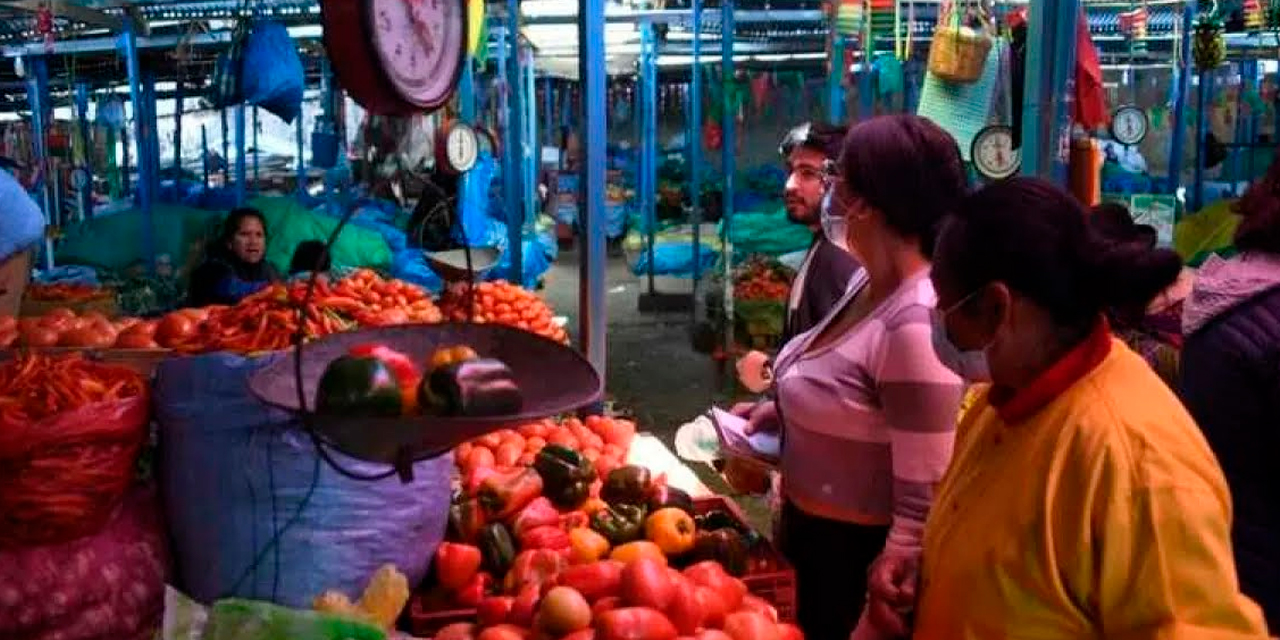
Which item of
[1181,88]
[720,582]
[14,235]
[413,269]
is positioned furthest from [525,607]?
[1181,88]

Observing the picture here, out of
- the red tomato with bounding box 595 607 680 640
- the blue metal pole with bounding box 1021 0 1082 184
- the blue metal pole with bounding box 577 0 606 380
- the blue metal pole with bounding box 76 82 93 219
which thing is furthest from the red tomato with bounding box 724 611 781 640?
the blue metal pole with bounding box 76 82 93 219

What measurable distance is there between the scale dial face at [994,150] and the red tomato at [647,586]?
3245 mm

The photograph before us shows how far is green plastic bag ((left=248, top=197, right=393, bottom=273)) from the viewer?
→ 9.77 metres

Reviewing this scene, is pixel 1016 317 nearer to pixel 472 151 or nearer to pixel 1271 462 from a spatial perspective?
pixel 1271 462

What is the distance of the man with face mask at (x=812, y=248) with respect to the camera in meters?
3.09

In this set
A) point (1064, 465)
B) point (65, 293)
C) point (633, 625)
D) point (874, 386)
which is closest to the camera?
point (1064, 465)

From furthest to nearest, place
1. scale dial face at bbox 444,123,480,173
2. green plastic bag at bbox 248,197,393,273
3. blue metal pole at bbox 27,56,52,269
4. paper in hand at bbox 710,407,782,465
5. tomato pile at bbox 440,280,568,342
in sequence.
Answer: blue metal pole at bbox 27,56,52,269
green plastic bag at bbox 248,197,393,273
scale dial face at bbox 444,123,480,173
tomato pile at bbox 440,280,568,342
paper in hand at bbox 710,407,782,465

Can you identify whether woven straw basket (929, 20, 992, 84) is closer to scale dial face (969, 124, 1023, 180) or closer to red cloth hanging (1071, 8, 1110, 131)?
scale dial face (969, 124, 1023, 180)

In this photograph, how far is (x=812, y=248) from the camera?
3578 mm

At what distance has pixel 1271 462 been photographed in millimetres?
2152

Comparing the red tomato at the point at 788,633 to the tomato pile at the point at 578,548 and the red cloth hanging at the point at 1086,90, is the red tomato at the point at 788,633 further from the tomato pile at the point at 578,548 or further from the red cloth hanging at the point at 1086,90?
the red cloth hanging at the point at 1086,90

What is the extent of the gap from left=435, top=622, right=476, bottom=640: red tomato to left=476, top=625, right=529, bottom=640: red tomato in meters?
0.05

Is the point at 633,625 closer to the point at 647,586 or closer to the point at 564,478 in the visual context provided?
the point at 647,586

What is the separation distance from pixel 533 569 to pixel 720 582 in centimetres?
41
